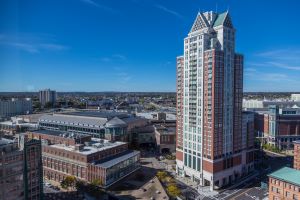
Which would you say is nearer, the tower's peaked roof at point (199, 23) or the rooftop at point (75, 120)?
the tower's peaked roof at point (199, 23)

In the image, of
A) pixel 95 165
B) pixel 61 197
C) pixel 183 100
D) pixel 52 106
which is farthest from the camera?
pixel 52 106

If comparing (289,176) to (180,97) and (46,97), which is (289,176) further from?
(46,97)

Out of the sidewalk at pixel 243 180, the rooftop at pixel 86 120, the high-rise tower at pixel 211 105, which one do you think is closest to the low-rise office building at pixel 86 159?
the rooftop at pixel 86 120

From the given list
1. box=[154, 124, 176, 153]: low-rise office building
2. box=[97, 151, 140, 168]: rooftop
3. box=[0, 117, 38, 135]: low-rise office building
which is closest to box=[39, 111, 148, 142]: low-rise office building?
box=[0, 117, 38, 135]: low-rise office building

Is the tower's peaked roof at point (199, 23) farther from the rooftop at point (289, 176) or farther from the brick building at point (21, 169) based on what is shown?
the brick building at point (21, 169)

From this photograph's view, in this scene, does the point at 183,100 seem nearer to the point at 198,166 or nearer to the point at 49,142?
the point at 198,166

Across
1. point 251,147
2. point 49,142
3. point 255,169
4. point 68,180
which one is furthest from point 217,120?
point 49,142
